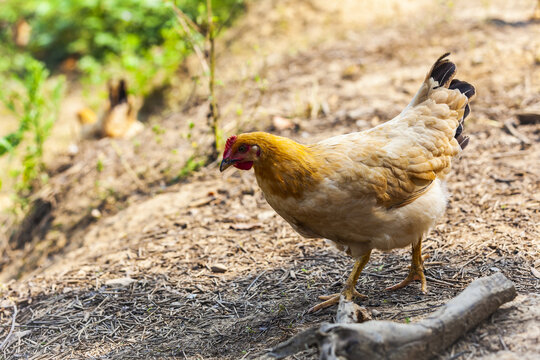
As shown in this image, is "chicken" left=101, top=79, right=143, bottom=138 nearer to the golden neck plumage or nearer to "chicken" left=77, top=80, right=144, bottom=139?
"chicken" left=77, top=80, right=144, bottom=139

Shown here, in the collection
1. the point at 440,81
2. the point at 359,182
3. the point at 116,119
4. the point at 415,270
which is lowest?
the point at 415,270

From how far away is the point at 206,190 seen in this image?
5078 millimetres

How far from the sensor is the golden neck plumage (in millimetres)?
2844

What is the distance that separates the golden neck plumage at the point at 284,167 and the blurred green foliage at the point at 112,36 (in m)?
5.26

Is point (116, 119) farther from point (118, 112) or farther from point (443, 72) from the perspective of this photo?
point (443, 72)

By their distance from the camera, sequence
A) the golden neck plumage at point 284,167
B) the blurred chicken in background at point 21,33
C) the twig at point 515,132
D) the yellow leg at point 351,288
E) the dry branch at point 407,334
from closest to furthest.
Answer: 1. the dry branch at point 407,334
2. the golden neck plumage at point 284,167
3. the yellow leg at point 351,288
4. the twig at point 515,132
5. the blurred chicken in background at point 21,33

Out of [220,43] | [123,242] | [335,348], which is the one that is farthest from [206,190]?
[220,43]

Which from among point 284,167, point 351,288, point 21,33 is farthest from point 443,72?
point 21,33

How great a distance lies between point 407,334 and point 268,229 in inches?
87.2

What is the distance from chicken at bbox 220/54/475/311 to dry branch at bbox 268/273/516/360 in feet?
2.21

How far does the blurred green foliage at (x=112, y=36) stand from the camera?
8156mm

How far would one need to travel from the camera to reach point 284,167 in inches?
112

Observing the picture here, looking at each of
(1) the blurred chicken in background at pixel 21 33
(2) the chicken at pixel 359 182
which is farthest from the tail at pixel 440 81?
(1) the blurred chicken in background at pixel 21 33

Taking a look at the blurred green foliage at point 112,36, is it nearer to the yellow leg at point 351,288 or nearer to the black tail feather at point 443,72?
Answer: the black tail feather at point 443,72
